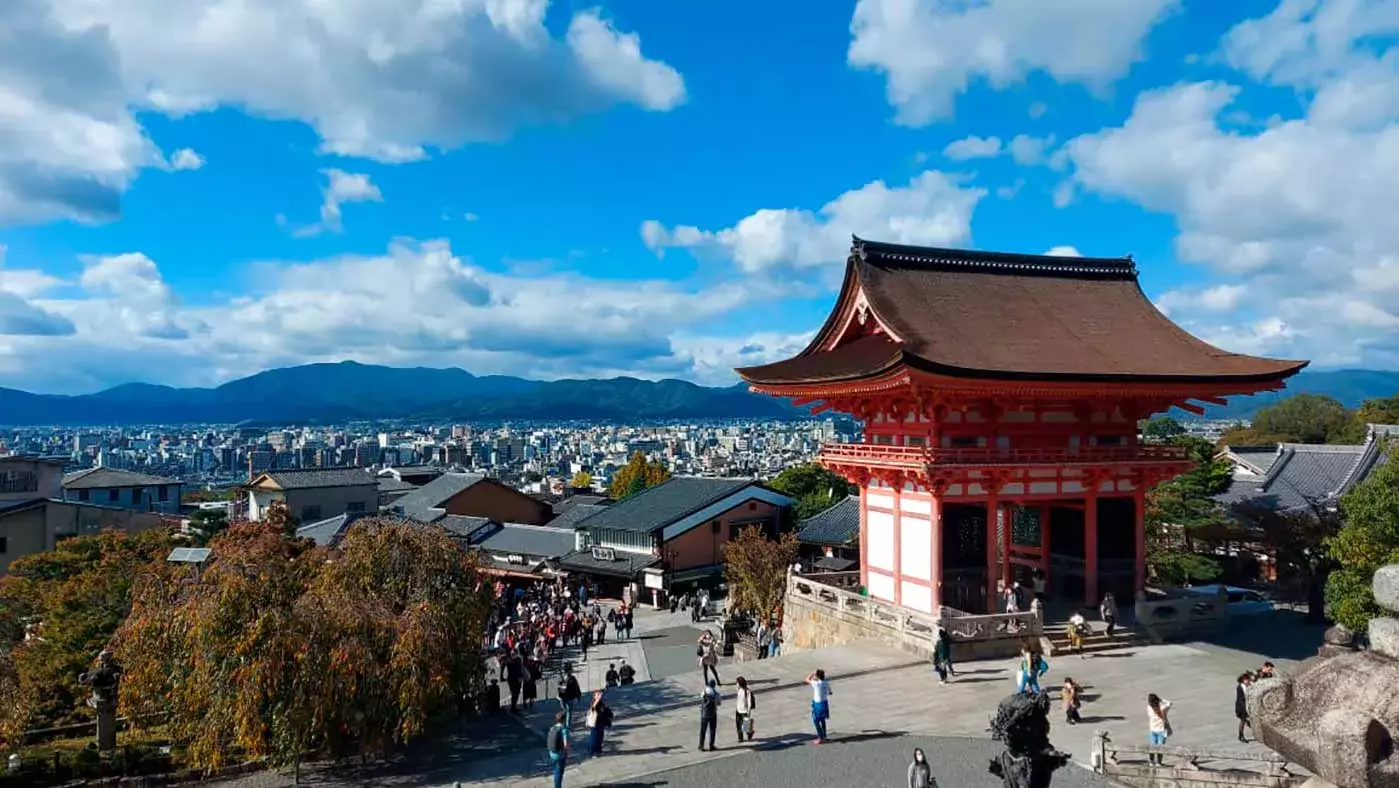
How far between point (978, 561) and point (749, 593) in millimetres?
10949

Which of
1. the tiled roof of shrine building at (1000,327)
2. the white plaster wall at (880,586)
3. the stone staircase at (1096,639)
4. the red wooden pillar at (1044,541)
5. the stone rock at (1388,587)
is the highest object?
Result: the tiled roof of shrine building at (1000,327)

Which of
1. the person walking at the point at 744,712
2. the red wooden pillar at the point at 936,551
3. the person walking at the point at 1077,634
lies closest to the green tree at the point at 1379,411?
the person walking at the point at 1077,634

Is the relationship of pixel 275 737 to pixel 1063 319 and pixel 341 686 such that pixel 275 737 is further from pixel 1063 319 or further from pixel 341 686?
pixel 1063 319

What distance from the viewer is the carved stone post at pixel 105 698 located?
16656mm

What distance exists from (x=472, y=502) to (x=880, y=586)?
1657 inches

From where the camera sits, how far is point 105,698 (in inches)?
658

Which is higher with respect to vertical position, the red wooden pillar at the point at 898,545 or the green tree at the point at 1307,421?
the green tree at the point at 1307,421

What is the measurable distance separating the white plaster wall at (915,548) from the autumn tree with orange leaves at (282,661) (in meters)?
12.3

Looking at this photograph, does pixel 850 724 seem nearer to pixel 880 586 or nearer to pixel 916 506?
pixel 916 506

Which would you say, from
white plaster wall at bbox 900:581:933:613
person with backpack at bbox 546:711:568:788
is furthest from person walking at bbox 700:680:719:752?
white plaster wall at bbox 900:581:933:613

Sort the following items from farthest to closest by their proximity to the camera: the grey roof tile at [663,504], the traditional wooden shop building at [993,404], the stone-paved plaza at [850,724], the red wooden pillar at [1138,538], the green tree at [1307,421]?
the green tree at [1307,421]
the grey roof tile at [663,504]
the red wooden pillar at [1138,538]
the traditional wooden shop building at [993,404]
the stone-paved plaza at [850,724]

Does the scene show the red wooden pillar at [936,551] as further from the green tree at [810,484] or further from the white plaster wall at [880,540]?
the green tree at [810,484]

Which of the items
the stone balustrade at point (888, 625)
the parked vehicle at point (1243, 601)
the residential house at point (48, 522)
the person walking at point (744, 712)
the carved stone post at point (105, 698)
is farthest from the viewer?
the residential house at point (48, 522)

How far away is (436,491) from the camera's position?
63625mm
